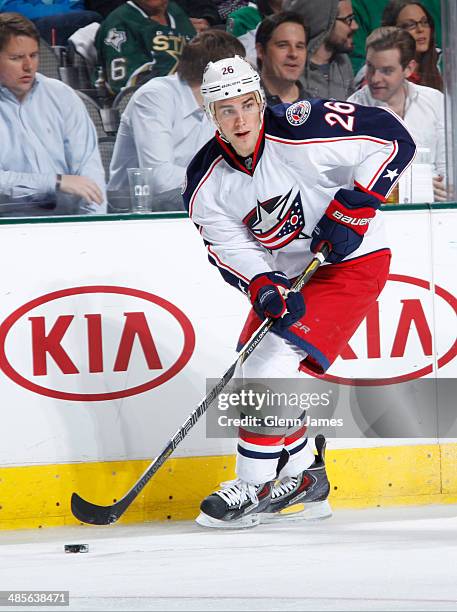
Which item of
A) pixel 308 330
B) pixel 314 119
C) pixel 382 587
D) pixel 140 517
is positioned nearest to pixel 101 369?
A: pixel 140 517

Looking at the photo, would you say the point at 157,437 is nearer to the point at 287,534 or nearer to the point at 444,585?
the point at 287,534

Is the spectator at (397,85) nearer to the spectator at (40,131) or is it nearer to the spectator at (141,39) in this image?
the spectator at (141,39)

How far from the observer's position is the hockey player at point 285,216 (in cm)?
286

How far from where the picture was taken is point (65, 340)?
3250 mm

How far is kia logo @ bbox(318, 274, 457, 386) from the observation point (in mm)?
3316

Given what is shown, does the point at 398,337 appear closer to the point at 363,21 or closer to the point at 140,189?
the point at 140,189

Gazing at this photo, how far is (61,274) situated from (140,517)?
78 centimetres

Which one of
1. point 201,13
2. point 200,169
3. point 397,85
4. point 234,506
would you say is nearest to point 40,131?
point 201,13

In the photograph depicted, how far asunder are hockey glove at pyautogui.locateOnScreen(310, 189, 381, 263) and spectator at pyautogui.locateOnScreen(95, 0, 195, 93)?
127 cm

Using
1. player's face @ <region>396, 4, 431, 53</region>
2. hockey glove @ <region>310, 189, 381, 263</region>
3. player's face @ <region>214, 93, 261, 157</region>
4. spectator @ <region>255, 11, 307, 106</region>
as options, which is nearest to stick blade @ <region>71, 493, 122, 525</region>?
hockey glove @ <region>310, 189, 381, 263</region>

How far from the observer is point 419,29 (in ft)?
12.7

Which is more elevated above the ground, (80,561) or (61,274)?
(61,274)

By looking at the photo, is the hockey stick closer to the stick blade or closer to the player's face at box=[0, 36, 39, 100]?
the stick blade

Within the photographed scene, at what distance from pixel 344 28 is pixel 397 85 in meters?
0.29
